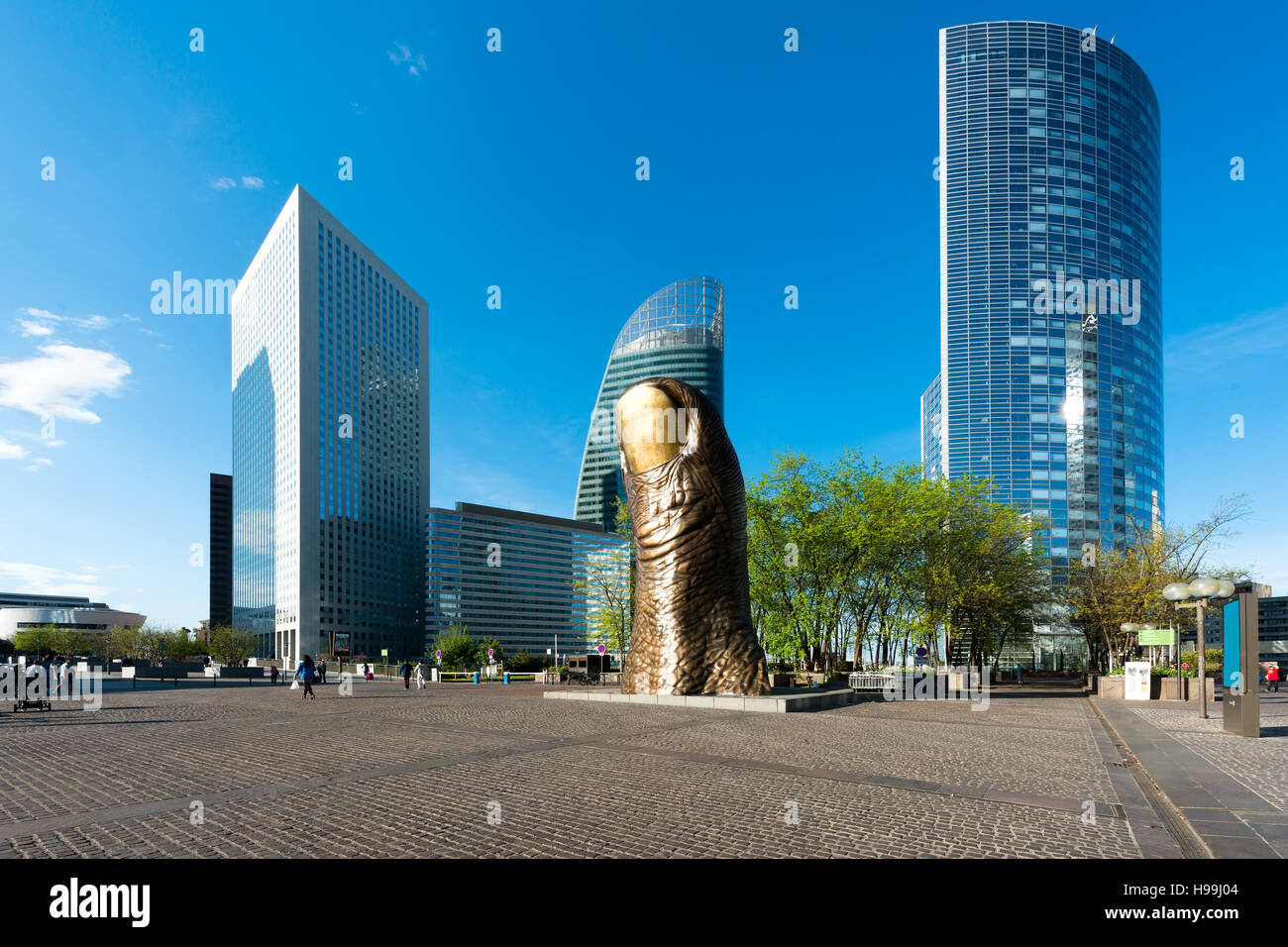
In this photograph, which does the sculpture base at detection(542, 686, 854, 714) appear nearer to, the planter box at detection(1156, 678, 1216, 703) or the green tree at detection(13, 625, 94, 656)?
the planter box at detection(1156, 678, 1216, 703)

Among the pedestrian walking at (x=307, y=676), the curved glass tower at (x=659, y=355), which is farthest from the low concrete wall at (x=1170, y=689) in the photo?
the curved glass tower at (x=659, y=355)

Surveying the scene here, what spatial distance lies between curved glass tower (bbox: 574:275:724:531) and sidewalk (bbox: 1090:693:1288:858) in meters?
144

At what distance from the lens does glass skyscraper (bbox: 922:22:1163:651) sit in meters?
120

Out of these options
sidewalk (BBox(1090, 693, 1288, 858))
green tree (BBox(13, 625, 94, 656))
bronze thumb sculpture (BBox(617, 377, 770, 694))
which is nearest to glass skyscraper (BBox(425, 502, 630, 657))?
green tree (BBox(13, 625, 94, 656))

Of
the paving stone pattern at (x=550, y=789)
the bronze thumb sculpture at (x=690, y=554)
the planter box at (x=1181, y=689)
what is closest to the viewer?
the paving stone pattern at (x=550, y=789)

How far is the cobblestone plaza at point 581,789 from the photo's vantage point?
6.71 meters

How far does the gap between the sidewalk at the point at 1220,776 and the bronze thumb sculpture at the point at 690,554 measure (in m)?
9.29

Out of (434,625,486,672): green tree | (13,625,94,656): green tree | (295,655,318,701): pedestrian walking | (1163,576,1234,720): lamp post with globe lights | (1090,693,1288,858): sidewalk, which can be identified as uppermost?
(1163,576,1234,720): lamp post with globe lights

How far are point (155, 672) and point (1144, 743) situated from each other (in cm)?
6221

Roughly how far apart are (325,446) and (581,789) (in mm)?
141075

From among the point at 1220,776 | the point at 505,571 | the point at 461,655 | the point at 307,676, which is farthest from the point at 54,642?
the point at 1220,776

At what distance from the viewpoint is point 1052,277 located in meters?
124

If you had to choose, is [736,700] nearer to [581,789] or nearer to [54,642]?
[581,789]

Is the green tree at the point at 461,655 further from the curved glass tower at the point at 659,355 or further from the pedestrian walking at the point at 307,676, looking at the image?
the curved glass tower at the point at 659,355
